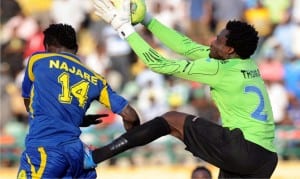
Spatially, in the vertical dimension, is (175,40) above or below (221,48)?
above

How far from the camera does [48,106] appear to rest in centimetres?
838

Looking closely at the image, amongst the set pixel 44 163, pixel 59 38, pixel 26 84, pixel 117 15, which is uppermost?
pixel 117 15

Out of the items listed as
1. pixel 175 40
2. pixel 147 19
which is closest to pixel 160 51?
pixel 175 40

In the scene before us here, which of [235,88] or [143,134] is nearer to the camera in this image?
[143,134]

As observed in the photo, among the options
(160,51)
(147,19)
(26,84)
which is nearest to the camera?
(26,84)

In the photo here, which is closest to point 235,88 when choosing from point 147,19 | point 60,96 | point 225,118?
point 225,118

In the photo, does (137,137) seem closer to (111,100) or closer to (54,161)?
(111,100)

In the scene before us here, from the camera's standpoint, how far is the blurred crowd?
52.4ft

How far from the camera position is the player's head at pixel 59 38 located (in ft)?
28.2

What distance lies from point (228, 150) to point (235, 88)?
0.52m

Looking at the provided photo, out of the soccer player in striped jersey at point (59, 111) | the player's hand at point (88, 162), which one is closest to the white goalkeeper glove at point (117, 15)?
the soccer player in striped jersey at point (59, 111)

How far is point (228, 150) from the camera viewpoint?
27.5ft

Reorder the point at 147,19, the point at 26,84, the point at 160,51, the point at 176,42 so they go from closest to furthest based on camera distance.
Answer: the point at 26,84, the point at 147,19, the point at 176,42, the point at 160,51

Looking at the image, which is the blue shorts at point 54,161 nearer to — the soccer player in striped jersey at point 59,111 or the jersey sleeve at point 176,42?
the soccer player in striped jersey at point 59,111
